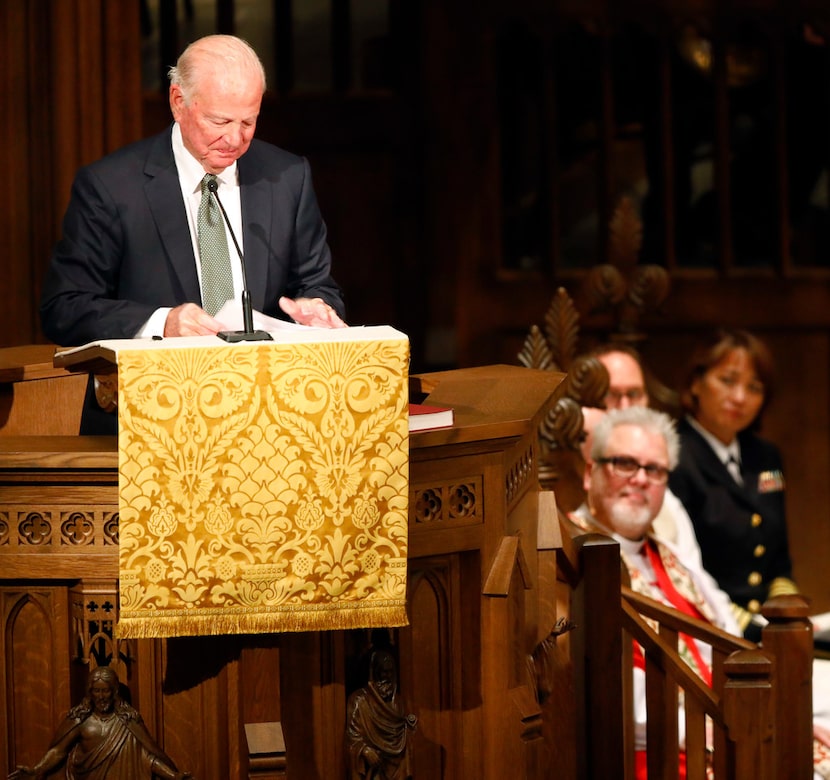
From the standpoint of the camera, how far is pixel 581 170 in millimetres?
6367

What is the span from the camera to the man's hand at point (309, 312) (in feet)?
9.65

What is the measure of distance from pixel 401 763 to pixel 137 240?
1082 mm

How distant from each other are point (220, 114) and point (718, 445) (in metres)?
3.27

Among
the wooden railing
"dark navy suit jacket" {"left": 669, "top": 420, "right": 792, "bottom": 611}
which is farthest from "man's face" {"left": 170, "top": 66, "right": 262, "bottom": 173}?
"dark navy suit jacket" {"left": 669, "top": 420, "right": 792, "bottom": 611}

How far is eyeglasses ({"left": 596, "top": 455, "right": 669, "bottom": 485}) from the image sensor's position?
451cm

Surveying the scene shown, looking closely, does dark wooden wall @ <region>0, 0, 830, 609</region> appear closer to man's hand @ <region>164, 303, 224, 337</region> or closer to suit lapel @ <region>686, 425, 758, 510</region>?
suit lapel @ <region>686, 425, 758, 510</region>

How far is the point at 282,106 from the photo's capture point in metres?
6.16

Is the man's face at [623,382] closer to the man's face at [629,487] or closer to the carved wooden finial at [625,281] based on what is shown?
the carved wooden finial at [625,281]

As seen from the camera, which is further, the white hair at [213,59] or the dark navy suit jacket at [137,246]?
the dark navy suit jacket at [137,246]

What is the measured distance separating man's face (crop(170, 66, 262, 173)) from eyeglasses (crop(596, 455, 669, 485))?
1.90 m

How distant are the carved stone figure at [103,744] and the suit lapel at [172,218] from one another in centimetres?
80

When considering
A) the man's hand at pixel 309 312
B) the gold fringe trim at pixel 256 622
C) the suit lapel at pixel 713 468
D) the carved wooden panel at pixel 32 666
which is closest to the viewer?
the gold fringe trim at pixel 256 622

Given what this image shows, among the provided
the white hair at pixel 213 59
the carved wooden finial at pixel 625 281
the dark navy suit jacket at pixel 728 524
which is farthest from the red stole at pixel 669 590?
the white hair at pixel 213 59

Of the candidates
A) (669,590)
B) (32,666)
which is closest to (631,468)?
(669,590)
